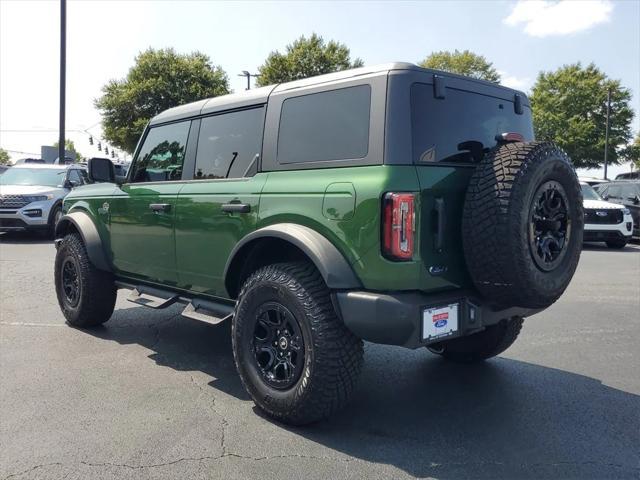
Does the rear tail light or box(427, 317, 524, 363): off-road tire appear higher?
the rear tail light

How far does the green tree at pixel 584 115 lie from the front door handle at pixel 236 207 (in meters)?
37.5

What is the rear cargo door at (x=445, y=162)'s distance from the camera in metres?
3.01

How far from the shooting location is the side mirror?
4.93 m

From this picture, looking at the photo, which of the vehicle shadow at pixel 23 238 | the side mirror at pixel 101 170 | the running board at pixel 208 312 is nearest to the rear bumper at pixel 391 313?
the running board at pixel 208 312

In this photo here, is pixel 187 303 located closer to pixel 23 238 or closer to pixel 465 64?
pixel 23 238

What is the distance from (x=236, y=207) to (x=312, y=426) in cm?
147

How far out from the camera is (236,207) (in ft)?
12.1

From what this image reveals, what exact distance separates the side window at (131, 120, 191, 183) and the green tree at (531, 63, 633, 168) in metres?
36.7

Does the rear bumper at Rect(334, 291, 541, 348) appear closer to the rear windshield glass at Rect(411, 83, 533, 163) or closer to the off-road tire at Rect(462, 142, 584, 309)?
the off-road tire at Rect(462, 142, 584, 309)

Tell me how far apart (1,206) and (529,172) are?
1305 cm

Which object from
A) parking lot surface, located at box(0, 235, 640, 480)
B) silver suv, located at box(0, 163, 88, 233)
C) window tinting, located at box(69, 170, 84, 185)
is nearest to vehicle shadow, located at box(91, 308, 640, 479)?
parking lot surface, located at box(0, 235, 640, 480)

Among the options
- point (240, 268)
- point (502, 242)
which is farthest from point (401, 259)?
point (240, 268)

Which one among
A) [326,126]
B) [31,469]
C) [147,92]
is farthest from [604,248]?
[147,92]

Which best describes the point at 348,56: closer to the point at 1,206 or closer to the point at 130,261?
the point at 1,206
